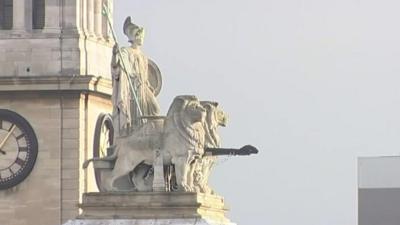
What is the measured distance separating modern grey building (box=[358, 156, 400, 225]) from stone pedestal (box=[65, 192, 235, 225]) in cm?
2790

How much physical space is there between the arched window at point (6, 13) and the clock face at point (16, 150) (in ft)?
7.69

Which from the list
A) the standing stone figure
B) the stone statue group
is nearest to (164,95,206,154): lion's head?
the stone statue group

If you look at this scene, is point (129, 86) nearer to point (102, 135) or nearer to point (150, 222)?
point (150, 222)

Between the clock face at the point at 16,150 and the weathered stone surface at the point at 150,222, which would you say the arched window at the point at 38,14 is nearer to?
the clock face at the point at 16,150

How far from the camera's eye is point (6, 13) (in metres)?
97.6

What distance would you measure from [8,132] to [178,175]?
12636 millimetres

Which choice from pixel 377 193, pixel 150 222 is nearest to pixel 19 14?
pixel 150 222

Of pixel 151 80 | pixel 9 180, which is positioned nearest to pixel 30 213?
pixel 9 180

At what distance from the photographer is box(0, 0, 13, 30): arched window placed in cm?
9747

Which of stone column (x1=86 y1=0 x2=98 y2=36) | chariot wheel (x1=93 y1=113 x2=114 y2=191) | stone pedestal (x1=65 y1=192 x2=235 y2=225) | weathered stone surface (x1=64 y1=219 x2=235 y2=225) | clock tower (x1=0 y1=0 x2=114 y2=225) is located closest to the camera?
weathered stone surface (x1=64 y1=219 x2=235 y2=225)

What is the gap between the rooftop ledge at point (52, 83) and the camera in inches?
3812

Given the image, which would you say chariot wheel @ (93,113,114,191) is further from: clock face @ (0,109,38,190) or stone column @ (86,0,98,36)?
stone column @ (86,0,98,36)

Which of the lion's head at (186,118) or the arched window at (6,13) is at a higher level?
the arched window at (6,13)

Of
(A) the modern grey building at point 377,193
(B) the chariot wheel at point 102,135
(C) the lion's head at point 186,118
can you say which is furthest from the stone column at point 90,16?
(A) the modern grey building at point 377,193
